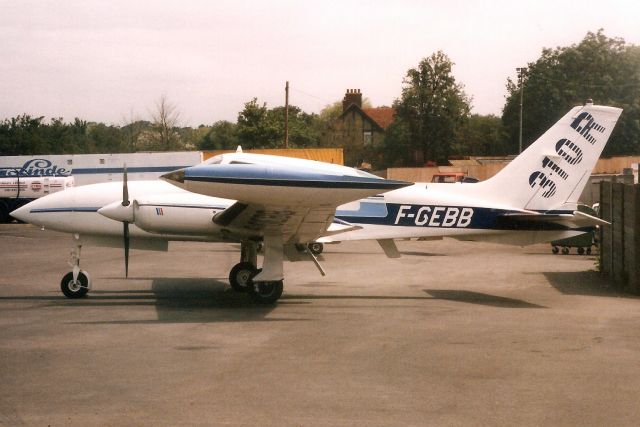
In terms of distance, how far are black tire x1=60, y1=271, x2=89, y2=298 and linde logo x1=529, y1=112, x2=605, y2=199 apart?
→ 8.98 m

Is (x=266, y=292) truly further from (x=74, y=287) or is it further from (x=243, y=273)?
(x=74, y=287)

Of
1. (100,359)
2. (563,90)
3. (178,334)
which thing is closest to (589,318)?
(178,334)

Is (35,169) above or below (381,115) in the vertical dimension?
below

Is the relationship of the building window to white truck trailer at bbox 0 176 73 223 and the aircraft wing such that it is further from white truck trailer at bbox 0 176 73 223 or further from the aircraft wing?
the aircraft wing

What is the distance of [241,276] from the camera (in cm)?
1638

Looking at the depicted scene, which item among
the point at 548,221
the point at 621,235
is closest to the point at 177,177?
the point at 548,221

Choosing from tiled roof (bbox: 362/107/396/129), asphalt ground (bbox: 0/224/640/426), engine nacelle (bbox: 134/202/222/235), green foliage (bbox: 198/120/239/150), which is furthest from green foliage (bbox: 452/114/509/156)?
engine nacelle (bbox: 134/202/222/235)

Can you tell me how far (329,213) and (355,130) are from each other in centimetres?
8225

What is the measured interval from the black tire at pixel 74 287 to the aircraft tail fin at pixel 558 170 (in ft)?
26.3

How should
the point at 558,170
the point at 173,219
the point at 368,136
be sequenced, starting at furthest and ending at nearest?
1. the point at 368,136
2. the point at 558,170
3. the point at 173,219

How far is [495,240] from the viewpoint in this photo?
16422mm

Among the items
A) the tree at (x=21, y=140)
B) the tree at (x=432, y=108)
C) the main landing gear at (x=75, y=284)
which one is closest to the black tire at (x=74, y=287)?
the main landing gear at (x=75, y=284)

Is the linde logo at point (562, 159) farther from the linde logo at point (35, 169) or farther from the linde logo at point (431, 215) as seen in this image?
the linde logo at point (35, 169)

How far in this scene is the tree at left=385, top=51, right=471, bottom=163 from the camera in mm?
88500
